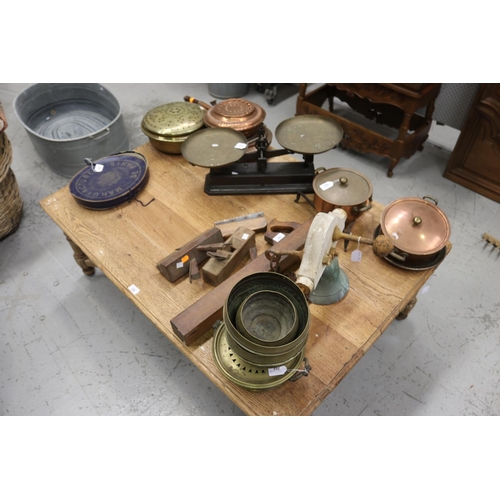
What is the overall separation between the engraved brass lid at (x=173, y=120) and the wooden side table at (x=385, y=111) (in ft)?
4.39

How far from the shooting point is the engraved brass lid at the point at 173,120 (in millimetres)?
2377

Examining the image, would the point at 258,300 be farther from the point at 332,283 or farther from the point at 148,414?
the point at 148,414

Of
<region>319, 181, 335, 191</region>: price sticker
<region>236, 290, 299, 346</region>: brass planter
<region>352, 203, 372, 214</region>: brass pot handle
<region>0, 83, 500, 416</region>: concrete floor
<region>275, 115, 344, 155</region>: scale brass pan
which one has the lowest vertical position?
<region>0, 83, 500, 416</region>: concrete floor

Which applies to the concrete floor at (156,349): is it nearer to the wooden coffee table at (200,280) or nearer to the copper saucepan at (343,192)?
the wooden coffee table at (200,280)

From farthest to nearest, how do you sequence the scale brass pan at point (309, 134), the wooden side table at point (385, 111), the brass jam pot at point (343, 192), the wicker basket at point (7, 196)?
the wooden side table at point (385, 111), the wicker basket at point (7, 196), the scale brass pan at point (309, 134), the brass jam pot at point (343, 192)

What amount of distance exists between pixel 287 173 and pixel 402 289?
2.86 ft

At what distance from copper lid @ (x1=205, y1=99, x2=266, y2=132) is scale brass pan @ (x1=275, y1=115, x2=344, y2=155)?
0.27 metres

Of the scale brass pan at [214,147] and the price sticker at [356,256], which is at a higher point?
the scale brass pan at [214,147]

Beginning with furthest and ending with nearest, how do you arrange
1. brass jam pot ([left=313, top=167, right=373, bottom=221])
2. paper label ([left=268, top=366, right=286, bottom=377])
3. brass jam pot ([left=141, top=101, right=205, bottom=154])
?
brass jam pot ([left=141, top=101, right=205, bottom=154])
brass jam pot ([left=313, top=167, right=373, bottom=221])
paper label ([left=268, top=366, right=286, bottom=377])

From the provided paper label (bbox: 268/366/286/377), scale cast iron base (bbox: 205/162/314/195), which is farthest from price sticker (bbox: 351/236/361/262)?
paper label (bbox: 268/366/286/377)

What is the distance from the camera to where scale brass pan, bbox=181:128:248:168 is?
2.11 meters

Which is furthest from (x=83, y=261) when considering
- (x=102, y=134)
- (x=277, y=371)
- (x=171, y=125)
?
(x=277, y=371)

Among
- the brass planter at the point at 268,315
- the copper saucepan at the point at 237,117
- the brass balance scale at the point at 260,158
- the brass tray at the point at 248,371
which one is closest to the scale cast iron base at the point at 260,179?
the brass balance scale at the point at 260,158

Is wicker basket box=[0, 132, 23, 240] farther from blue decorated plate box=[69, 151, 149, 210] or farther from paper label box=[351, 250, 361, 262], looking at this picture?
paper label box=[351, 250, 361, 262]
